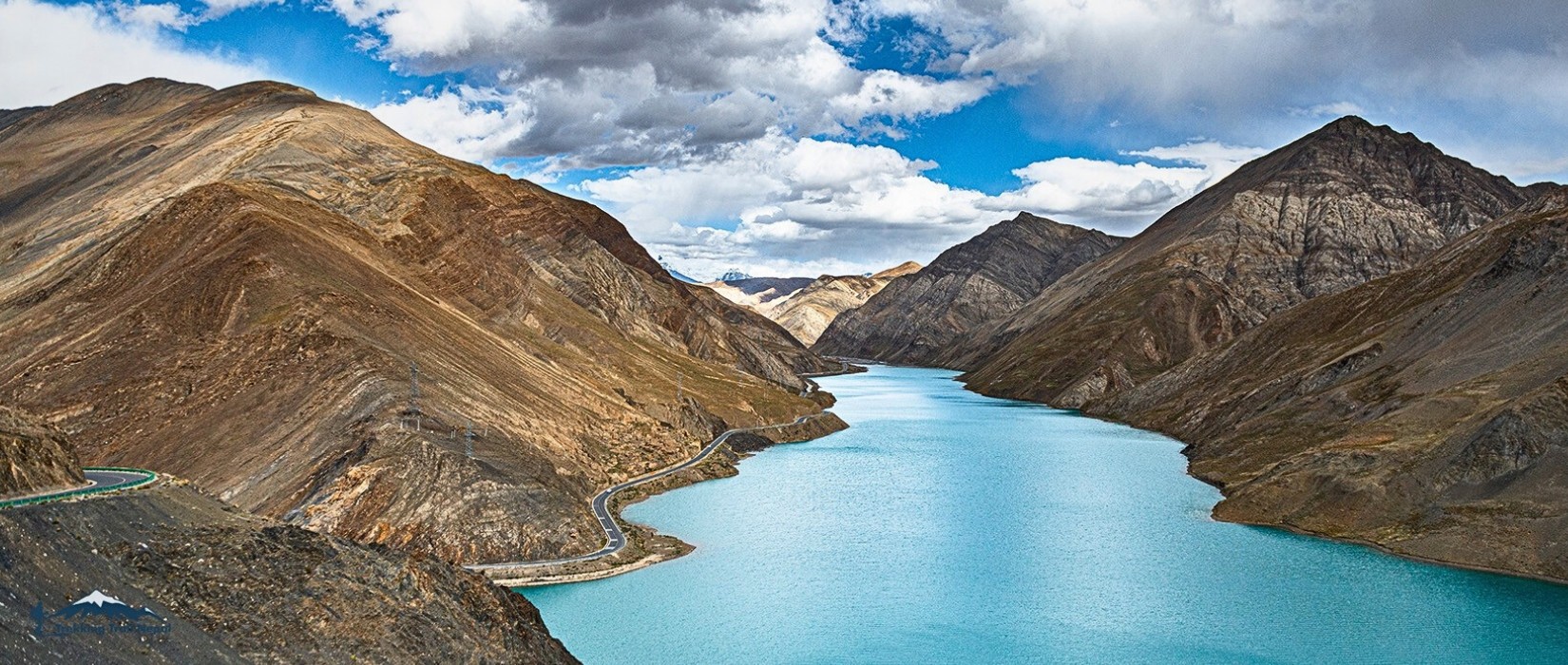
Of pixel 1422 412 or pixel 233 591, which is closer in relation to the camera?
pixel 233 591

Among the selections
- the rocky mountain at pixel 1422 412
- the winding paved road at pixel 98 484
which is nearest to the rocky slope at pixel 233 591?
the winding paved road at pixel 98 484

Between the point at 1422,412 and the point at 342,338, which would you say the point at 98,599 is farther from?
the point at 1422,412

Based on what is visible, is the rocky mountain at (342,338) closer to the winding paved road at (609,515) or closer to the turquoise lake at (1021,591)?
the winding paved road at (609,515)

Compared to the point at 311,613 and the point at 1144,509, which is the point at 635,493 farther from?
the point at 311,613

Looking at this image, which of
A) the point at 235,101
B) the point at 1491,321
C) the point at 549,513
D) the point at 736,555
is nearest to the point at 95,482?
the point at 549,513

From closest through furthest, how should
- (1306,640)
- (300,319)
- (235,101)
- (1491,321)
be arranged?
1. (1306,640)
2. (300,319)
3. (1491,321)
4. (235,101)

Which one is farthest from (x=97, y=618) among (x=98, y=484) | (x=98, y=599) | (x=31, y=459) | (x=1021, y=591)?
(x=1021, y=591)
